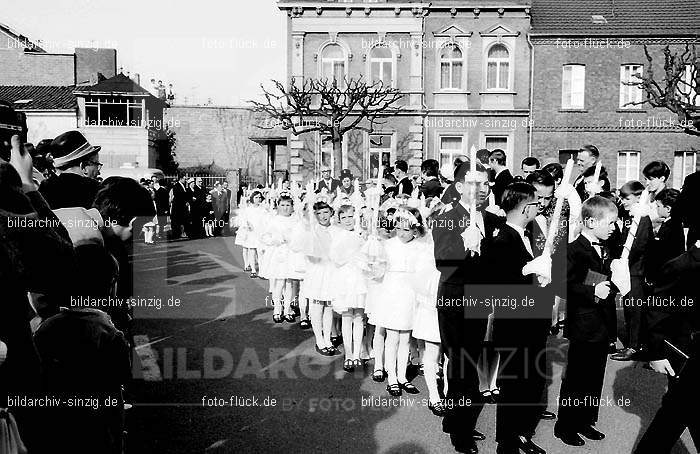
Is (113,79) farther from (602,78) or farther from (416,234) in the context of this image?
(416,234)

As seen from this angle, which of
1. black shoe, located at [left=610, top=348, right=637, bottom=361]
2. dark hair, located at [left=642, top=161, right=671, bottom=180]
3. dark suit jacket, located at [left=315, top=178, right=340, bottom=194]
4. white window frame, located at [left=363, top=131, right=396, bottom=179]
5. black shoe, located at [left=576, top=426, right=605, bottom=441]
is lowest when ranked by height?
black shoe, located at [left=610, top=348, right=637, bottom=361]

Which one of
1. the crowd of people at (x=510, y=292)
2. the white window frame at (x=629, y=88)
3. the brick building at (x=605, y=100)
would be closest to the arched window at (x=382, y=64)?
the brick building at (x=605, y=100)

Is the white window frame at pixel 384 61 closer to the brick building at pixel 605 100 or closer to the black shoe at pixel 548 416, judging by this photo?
the brick building at pixel 605 100

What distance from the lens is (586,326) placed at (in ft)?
18.3

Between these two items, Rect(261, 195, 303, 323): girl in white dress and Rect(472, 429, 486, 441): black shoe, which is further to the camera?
Rect(261, 195, 303, 323): girl in white dress

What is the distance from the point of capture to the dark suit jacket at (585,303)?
18.3ft

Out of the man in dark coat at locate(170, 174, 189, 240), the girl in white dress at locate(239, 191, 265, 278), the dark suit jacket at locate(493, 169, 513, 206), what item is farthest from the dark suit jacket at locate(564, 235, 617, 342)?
the man in dark coat at locate(170, 174, 189, 240)

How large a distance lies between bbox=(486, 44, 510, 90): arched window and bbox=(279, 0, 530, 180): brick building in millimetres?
45

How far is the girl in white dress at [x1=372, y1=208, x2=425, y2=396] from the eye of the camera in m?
6.95

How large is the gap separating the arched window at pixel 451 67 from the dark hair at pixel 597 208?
26261 mm

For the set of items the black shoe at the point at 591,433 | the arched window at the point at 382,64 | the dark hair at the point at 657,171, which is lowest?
the black shoe at the point at 591,433

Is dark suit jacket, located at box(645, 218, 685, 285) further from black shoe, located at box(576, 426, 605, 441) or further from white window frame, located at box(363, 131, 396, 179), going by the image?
white window frame, located at box(363, 131, 396, 179)

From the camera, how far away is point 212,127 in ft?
182

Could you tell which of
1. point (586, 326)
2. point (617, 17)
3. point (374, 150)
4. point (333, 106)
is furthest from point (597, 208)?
point (617, 17)
